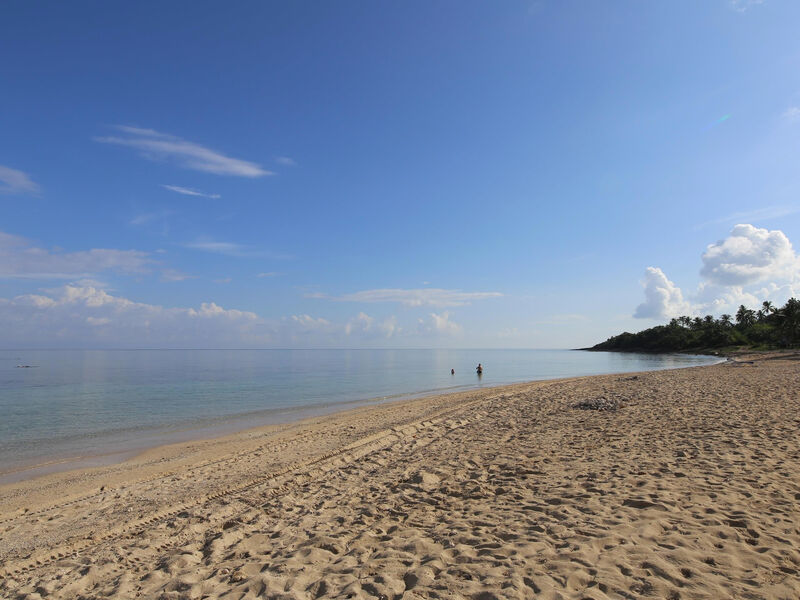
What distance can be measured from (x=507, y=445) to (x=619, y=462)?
3347 millimetres

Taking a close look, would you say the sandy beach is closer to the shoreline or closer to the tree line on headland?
the shoreline

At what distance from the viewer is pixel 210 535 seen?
7.06 m

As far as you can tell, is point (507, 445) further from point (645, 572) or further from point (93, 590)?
point (93, 590)

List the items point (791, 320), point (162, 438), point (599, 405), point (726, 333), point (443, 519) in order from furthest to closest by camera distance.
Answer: point (726, 333) < point (791, 320) < point (162, 438) < point (599, 405) < point (443, 519)

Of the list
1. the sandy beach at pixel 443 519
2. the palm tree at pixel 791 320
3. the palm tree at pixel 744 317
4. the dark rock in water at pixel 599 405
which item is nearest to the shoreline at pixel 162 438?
the sandy beach at pixel 443 519

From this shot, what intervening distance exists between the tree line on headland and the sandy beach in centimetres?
8980

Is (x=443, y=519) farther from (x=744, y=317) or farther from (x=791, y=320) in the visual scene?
(x=744, y=317)

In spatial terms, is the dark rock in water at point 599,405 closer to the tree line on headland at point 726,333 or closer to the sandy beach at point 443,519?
the sandy beach at point 443,519

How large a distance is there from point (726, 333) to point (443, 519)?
439 feet

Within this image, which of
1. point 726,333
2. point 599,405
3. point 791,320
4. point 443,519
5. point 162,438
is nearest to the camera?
point 443,519

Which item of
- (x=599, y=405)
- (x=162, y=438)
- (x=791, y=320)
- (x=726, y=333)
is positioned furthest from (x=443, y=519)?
(x=726, y=333)

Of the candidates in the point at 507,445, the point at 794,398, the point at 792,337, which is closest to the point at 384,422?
the point at 507,445

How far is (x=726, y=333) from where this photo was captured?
11138cm

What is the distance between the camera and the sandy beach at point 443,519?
482 cm
